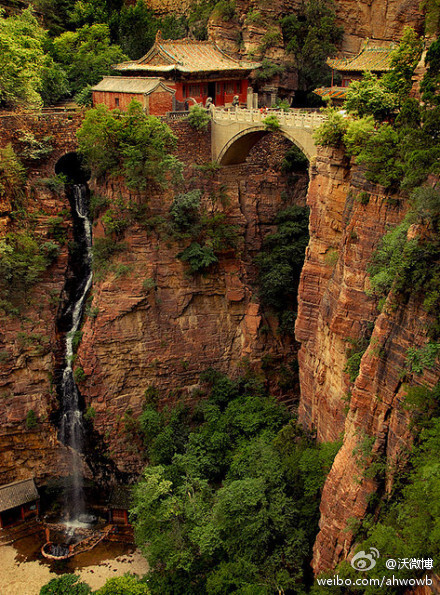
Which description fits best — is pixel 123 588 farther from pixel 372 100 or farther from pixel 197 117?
pixel 197 117

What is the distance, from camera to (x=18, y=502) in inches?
1166

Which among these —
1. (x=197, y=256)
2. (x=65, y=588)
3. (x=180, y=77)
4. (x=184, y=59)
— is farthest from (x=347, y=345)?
(x=184, y=59)

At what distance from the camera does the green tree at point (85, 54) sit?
4069cm

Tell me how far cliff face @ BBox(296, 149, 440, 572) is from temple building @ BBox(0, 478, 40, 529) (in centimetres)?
1453

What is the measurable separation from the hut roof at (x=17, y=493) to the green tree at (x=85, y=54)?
84.6 feet

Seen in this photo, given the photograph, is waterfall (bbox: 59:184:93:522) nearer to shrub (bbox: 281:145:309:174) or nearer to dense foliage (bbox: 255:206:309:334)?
dense foliage (bbox: 255:206:309:334)

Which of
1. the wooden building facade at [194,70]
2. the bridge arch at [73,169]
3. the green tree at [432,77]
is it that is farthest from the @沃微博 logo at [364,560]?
the wooden building facade at [194,70]

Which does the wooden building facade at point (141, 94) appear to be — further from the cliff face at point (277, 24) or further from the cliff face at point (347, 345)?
the cliff face at point (347, 345)

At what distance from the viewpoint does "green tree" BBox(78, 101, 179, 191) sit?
29.8m

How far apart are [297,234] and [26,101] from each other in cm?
1700

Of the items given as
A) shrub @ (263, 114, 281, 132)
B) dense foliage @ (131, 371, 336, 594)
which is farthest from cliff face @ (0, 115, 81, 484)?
shrub @ (263, 114, 281, 132)

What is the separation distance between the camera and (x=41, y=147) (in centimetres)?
3170

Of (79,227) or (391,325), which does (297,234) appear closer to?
(79,227)

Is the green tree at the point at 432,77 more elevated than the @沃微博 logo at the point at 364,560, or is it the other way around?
the green tree at the point at 432,77
